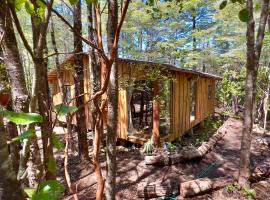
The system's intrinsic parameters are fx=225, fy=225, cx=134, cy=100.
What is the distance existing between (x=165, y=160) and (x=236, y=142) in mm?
4336

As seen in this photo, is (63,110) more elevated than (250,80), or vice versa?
(250,80)

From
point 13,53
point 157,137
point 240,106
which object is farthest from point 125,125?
point 240,106

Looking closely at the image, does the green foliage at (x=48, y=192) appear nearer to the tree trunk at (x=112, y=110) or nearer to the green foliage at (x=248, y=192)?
the tree trunk at (x=112, y=110)

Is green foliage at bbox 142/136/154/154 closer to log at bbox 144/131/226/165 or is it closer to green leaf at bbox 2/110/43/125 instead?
log at bbox 144/131/226/165

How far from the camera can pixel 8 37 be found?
0.90m

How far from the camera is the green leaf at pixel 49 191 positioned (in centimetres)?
58

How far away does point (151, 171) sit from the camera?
19.7 feet

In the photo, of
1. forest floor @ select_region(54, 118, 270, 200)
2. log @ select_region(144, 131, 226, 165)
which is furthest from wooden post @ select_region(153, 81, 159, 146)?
log @ select_region(144, 131, 226, 165)

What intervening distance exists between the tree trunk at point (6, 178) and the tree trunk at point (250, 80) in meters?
4.65

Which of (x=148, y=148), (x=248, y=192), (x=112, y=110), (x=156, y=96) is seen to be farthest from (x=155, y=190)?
(x=156, y=96)

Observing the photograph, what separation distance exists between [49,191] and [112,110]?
154cm

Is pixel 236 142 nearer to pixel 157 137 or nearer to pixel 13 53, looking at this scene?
pixel 157 137

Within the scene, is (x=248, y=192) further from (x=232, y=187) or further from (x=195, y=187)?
(x=195, y=187)

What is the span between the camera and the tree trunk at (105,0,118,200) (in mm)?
1890
